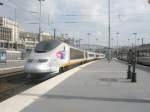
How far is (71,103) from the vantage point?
964cm

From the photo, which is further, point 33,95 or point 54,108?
point 33,95

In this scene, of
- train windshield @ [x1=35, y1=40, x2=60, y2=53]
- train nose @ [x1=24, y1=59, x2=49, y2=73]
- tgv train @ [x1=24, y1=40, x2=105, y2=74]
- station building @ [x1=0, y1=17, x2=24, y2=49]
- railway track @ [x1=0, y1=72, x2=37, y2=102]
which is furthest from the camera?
station building @ [x1=0, y1=17, x2=24, y2=49]

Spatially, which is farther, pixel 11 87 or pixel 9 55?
pixel 9 55

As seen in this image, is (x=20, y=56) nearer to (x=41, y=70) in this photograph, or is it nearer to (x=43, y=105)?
(x=41, y=70)

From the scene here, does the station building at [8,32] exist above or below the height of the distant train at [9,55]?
above

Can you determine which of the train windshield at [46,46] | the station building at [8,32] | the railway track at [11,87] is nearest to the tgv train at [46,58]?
the train windshield at [46,46]

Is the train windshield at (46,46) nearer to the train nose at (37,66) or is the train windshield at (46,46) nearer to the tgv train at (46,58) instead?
the tgv train at (46,58)

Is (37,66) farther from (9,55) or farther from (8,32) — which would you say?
(8,32)

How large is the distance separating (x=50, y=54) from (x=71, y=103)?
13.5m

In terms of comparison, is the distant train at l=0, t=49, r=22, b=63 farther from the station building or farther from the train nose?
the station building

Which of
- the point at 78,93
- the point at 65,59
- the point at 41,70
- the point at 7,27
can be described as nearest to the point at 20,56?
the point at 7,27

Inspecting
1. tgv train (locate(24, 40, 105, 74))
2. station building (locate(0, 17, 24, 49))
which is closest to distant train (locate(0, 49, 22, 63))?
tgv train (locate(24, 40, 105, 74))

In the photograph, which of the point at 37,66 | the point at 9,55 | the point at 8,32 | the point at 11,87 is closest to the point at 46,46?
the point at 37,66

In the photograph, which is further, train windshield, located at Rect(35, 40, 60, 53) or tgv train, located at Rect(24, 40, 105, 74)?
train windshield, located at Rect(35, 40, 60, 53)
